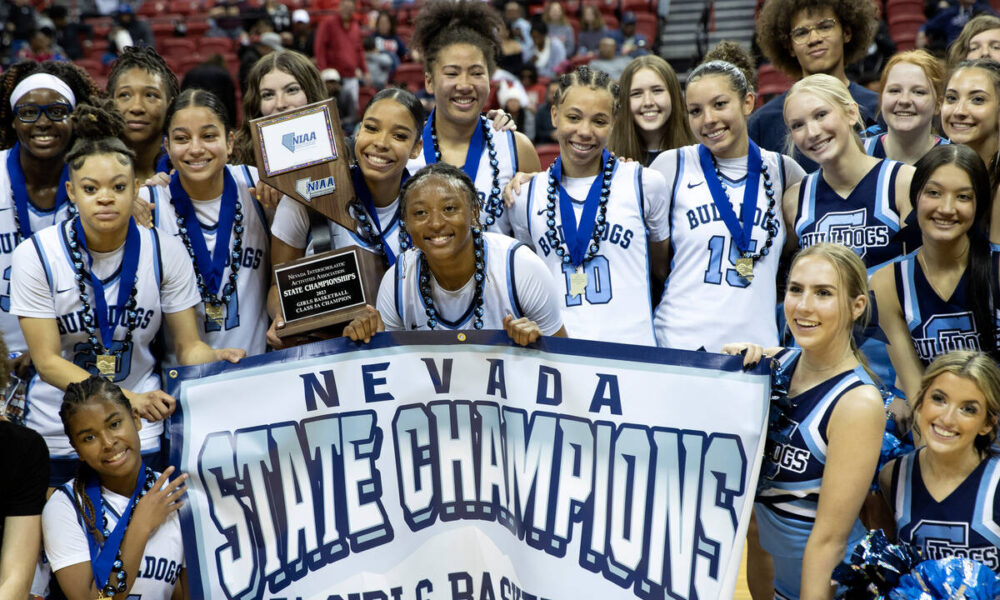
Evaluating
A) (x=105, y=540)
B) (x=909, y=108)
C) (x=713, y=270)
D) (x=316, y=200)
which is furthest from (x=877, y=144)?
(x=105, y=540)

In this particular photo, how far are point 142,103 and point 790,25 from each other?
2836 mm

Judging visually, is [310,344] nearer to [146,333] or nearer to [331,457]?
[331,457]

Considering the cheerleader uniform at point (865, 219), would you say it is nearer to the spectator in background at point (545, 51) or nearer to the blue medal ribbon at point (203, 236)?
the blue medal ribbon at point (203, 236)

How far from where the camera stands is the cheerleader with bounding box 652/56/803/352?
140 inches

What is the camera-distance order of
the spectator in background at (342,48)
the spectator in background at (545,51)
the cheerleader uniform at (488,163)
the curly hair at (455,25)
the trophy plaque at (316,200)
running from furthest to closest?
the spectator in background at (545,51)
the spectator in background at (342,48)
the curly hair at (455,25)
the cheerleader uniform at (488,163)
the trophy plaque at (316,200)

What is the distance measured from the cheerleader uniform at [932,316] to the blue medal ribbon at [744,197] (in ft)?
1.80

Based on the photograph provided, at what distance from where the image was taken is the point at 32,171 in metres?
3.83

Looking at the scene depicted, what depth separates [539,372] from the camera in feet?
10.2

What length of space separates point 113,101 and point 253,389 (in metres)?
1.51

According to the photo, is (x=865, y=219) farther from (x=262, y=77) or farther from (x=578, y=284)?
(x=262, y=77)

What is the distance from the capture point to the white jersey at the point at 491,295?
10.4ft

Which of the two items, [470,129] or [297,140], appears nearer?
[297,140]

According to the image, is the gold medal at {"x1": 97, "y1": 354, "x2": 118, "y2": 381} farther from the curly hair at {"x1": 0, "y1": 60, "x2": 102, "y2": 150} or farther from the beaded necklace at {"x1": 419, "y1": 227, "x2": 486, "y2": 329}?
the curly hair at {"x1": 0, "y1": 60, "x2": 102, "y2": 150}

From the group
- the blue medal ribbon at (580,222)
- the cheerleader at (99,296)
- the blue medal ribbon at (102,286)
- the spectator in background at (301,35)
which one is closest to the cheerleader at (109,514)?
the cheerleader at (99,296)
